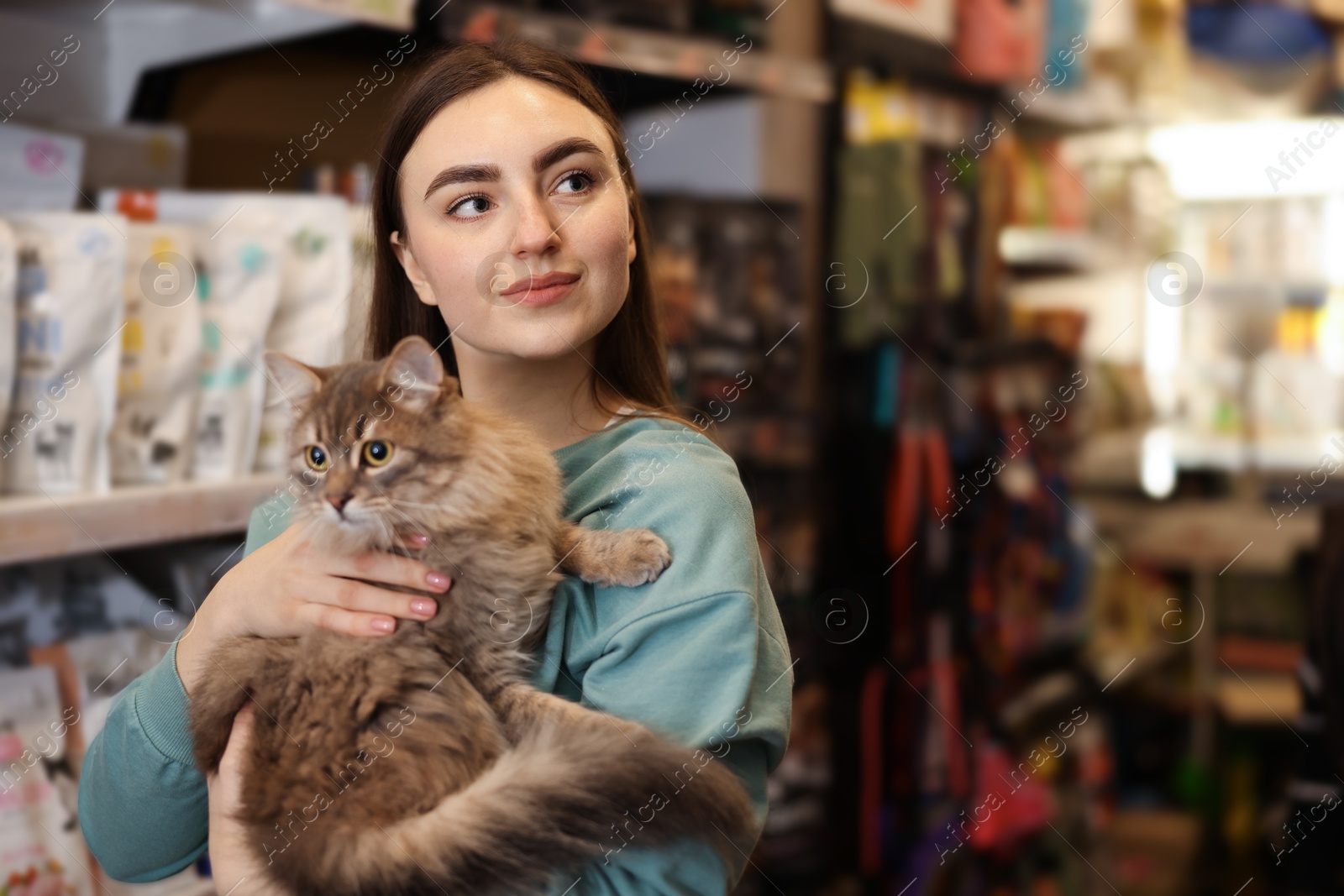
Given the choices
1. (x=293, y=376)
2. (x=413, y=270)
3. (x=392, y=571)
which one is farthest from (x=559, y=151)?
(x=392, y=571)

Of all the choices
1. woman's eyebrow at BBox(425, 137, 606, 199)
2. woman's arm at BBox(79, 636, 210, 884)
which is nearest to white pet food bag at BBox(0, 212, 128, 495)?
woman's arm at BBox(79, 636, 210, 884)

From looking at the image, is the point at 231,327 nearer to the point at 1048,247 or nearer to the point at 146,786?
the point at 146,786

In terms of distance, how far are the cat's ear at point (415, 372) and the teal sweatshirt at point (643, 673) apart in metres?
0.22

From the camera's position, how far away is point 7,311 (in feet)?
4.82

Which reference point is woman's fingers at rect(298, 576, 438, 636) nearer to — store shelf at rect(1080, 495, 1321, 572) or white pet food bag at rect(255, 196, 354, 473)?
white pet food bag at rect(255, 196, 354, 473)

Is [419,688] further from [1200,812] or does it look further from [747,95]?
[1200,812]

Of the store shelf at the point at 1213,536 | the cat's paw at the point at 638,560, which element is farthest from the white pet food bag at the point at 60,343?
the store shelf at the point at 1213,536

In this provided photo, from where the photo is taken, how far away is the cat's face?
1137 millimetres

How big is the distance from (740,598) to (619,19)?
5.84 feet

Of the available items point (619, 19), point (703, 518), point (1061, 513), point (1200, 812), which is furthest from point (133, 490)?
point (1200, 812)

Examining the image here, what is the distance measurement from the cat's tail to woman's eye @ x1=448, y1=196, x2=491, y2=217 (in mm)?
612

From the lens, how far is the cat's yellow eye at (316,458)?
46.4 inches

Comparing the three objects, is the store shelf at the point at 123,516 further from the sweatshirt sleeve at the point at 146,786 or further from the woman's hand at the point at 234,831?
the woman's hand at the point at 234,831

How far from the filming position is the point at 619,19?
245 centimetres
